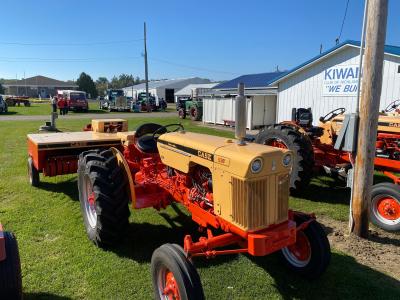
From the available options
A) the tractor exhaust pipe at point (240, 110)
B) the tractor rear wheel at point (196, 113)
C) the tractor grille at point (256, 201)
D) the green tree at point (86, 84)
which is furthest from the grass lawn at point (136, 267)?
the green tree at point (86, 84)

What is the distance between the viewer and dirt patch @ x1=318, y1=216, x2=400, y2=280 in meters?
3.80

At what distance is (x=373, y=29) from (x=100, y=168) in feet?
11.5

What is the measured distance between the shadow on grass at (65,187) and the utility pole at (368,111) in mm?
4299

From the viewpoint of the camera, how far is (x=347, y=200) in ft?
19.6

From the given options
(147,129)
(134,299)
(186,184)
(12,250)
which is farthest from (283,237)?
(147,129)

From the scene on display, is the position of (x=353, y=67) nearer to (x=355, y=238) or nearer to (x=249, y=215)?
(x=355, y=238)

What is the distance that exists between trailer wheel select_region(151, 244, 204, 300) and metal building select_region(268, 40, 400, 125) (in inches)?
396

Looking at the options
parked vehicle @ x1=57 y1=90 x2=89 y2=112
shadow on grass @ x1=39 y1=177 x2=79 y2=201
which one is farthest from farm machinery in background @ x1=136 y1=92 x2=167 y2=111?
shadow on grass @ x1=39 y1=177 x2=79 y2=201

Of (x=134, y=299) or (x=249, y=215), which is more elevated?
(x=249, y=215)

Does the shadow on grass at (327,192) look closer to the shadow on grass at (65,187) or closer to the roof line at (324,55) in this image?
the shadow on grass at (65,187)

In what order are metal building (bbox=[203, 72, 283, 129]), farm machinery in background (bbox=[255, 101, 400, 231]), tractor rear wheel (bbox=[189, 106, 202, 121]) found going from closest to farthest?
farm machinery in background (bbox=[255, 101, 400, 231]) < metal building (bbox=[203, 72, 283, 129]) < tractor rear wheel (bbox=[189, 106, 202, 121])

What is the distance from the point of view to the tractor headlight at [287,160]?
2905 mm

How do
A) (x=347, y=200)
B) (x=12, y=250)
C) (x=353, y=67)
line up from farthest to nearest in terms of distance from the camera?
(x=353, y=67)
(x=347, y=200)
(x=12, y=250)

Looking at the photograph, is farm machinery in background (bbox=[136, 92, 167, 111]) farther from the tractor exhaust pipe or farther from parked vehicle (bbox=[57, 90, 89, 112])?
the tractor exhaust pipe
